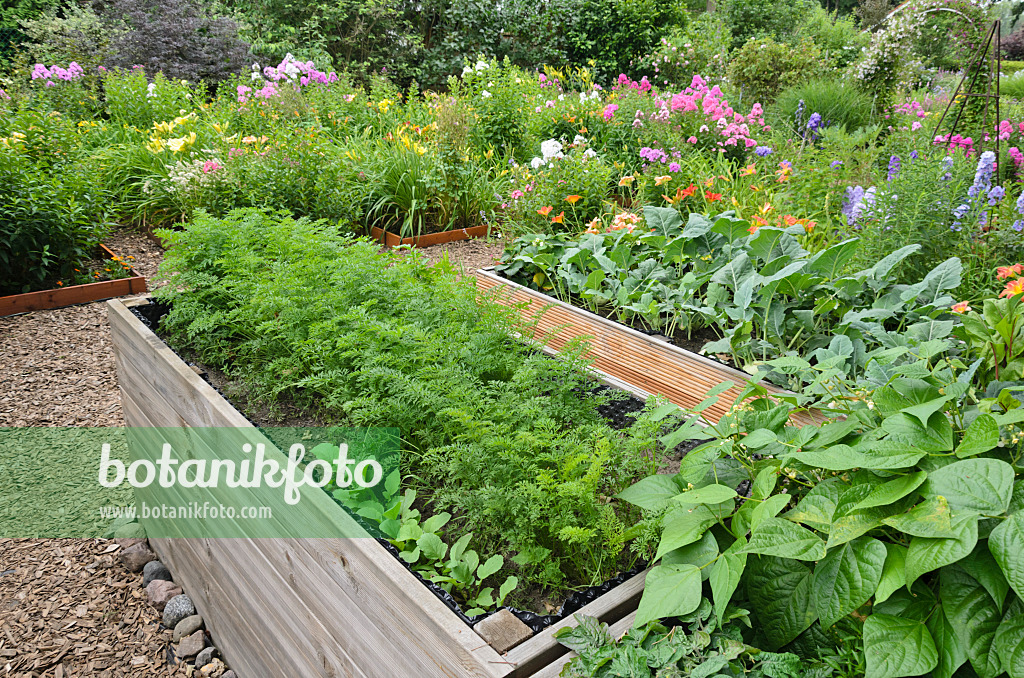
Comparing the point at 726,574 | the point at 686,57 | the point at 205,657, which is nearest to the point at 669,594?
the point at 726,574

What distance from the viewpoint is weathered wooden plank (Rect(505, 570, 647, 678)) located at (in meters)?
1.07

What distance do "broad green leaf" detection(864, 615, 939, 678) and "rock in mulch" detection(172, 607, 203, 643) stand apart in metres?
2.15

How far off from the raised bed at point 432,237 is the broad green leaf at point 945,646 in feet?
13.0

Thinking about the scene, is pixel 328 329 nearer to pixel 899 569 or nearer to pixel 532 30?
pixel 899 569

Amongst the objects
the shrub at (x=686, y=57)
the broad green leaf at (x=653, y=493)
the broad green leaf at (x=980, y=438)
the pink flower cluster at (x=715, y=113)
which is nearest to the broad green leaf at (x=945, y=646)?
the broad green leaf at (x=980, y=438)

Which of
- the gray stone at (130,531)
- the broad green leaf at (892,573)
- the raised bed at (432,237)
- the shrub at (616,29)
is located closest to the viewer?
the broad green leaf at (892,573)

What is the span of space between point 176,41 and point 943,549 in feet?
32.6

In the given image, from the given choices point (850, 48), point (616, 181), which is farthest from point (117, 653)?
point (850, 48)

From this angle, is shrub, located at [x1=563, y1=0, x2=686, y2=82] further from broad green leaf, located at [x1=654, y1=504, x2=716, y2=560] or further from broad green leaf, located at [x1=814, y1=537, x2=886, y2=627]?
broad green leaf, located at [x1=814, y1=537, x2=886, y2=627]

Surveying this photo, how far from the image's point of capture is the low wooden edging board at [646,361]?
2297mm

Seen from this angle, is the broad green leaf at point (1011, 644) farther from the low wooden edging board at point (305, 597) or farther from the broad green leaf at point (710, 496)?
the low wooden edging board at point (305, 597)

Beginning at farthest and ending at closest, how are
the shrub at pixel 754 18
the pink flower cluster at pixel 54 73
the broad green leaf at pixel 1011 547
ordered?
the shrub at pixel 754 18, the pink flower cluster at pixel 54 73, the broad green leaf at pixel 1011 547

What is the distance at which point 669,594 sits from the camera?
1.10 metres

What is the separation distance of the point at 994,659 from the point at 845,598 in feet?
0.63
